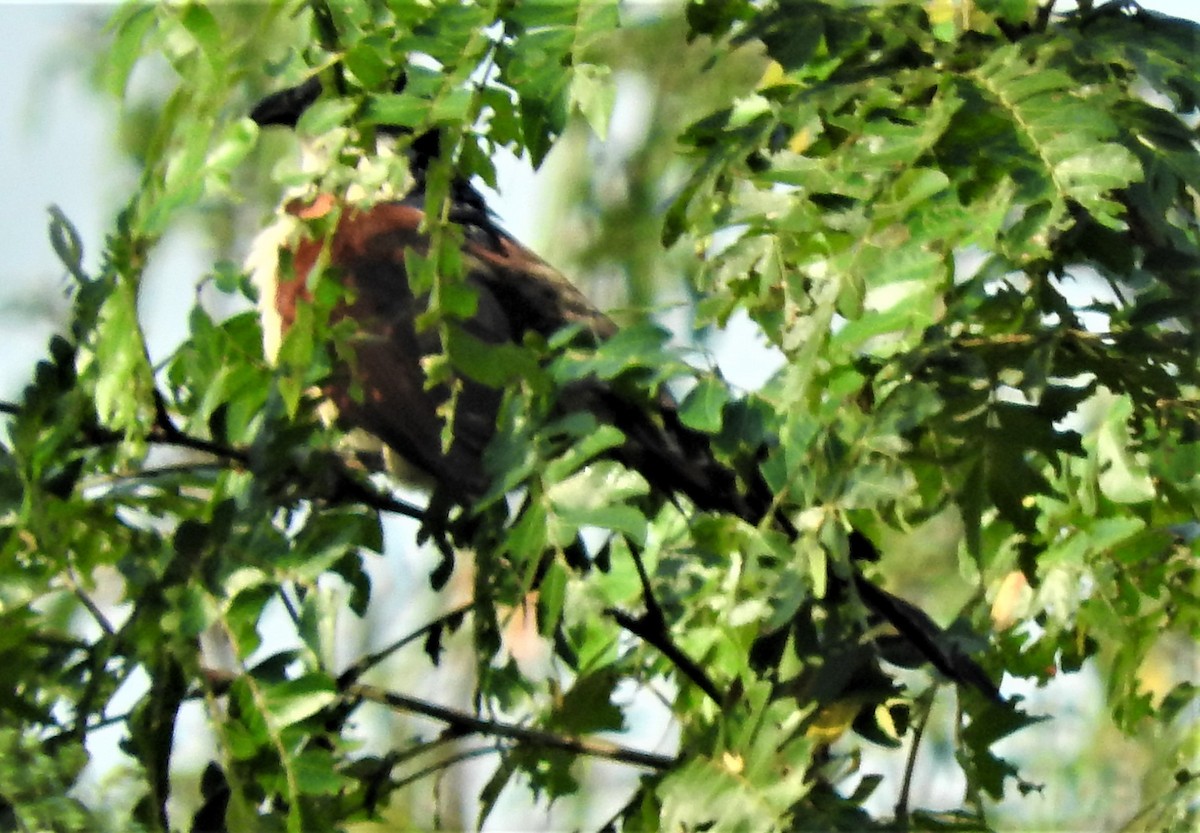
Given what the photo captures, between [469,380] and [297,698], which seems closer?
[297,698]

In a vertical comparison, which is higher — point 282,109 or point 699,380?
point 699,380

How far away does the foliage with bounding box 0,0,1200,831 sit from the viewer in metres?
1.37

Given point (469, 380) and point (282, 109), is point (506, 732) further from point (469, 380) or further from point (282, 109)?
point (282, 109)

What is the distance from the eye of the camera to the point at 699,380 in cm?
152

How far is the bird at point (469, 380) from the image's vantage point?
1.81 meters

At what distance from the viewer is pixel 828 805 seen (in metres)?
1.45

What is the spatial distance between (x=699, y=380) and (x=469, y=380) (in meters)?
0.58

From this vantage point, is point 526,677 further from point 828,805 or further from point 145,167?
point 145,167

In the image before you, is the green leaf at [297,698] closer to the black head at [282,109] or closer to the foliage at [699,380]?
the foliage at [699,380]

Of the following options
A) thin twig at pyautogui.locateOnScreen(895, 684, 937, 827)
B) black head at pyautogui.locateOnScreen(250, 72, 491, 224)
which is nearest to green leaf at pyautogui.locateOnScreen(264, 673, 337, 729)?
thin twig at pyautogui.locateOnScreen(895, 684, 937, 827)

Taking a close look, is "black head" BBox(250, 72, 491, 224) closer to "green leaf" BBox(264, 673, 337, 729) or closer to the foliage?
the foliage

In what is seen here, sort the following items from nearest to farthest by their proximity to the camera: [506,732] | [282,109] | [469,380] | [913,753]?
[913,753] → [506,732] → [469,380] → [282,109]

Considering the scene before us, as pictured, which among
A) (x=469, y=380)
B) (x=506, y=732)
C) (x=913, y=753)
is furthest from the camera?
(x=469, y=380)

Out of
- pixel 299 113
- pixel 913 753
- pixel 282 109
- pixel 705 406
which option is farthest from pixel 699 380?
pixel 282 109
